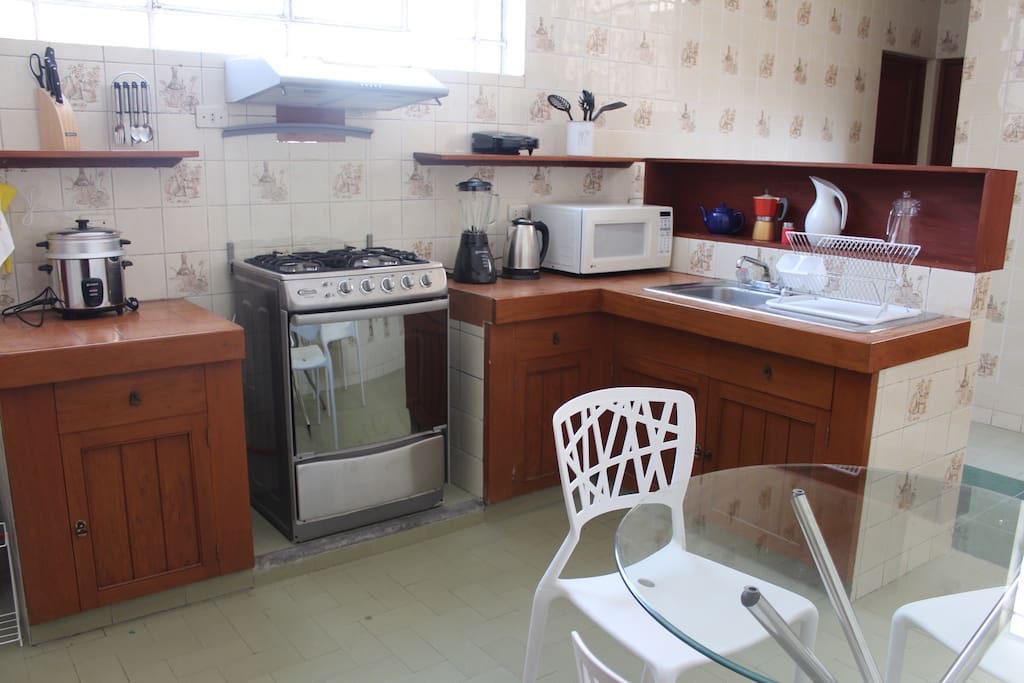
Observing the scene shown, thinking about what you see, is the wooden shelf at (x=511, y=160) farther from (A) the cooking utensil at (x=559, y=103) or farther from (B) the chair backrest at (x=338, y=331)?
(B) the chair backrest at (x=338, y=331)

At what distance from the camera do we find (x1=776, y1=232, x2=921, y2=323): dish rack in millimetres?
3088

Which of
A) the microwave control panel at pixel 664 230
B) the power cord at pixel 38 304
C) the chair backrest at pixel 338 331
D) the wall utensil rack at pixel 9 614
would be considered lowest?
the wall utensil rack at pixel 9 614

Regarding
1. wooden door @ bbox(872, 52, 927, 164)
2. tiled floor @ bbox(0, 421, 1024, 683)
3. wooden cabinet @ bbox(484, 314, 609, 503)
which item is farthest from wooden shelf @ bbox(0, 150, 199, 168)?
wooden door @ bbox(872, 52, 927, 164)

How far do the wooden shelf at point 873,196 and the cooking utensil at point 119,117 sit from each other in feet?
7.72

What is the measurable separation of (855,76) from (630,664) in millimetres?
4319

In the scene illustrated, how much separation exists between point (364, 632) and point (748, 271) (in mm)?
2117

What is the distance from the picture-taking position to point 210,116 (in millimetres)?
3127

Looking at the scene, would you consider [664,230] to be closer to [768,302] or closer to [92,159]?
[768,302]

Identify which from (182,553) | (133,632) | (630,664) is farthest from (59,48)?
(630,664)

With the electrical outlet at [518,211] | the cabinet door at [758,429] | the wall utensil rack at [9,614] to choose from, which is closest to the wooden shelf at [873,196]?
the electrical outlet at [518,211]

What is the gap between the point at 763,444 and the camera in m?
3.05

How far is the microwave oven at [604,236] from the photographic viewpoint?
3713 millimetres

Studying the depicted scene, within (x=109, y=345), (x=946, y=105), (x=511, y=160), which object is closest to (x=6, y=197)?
(x=109, y=345)

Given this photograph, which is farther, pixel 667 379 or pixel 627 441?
pixel 667 379
